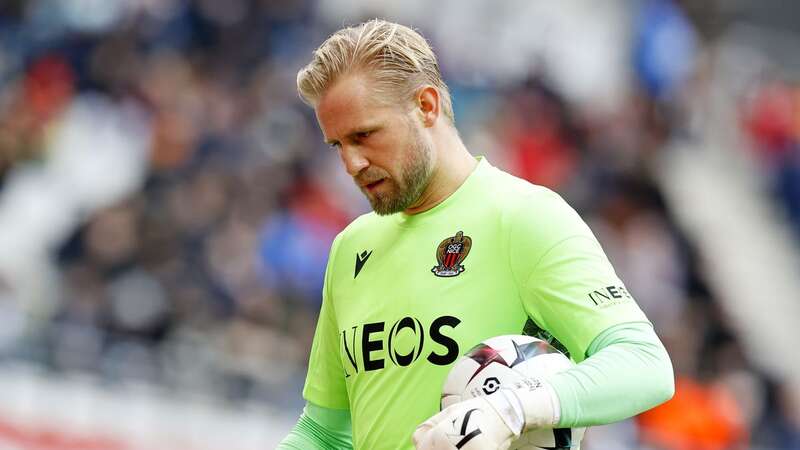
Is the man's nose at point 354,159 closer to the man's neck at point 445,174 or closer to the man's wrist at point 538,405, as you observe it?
the man's neck at point 445,174

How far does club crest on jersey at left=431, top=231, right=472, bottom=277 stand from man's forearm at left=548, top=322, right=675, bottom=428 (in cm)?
48

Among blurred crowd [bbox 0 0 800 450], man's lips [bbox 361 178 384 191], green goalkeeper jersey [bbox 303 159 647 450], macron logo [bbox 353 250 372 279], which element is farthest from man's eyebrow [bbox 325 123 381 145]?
blurred crowd [bbox 0 0 800 450]

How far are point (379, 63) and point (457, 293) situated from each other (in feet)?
2.01

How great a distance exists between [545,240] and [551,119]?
9.96 meters

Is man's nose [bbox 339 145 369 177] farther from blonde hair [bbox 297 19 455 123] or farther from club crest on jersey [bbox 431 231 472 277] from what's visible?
club crest on jersey [bbox 431 231 472 277]

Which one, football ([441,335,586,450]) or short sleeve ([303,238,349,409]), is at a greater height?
short sleeve ([303,238,349,409])

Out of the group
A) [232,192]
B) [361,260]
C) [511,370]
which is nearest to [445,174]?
[361,260]

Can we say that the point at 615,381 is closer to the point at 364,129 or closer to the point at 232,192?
the point at 364,129

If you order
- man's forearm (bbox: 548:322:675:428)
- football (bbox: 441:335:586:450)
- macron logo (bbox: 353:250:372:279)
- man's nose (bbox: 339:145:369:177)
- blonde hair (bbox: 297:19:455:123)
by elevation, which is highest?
blonde hair (bbox: 297:19:455:123)

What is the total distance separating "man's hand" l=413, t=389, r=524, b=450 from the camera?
A: 3027 millimetres

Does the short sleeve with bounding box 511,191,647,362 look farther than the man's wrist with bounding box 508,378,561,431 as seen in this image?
Yes

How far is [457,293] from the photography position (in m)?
3.57

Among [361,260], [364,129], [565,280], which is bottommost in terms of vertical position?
[565,280]

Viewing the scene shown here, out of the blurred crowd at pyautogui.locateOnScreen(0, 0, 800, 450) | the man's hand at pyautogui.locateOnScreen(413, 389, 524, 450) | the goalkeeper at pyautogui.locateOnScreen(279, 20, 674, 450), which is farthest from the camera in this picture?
the blurred crowd at pyautogui.locateOnScreen(0, 0, 800, 450)
